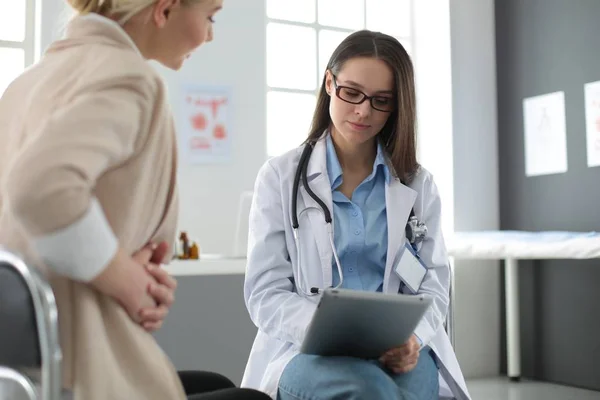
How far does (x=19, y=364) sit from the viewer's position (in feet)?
2.89

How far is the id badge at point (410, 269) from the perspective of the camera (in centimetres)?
167

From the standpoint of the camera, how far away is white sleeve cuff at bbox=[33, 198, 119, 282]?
81cm

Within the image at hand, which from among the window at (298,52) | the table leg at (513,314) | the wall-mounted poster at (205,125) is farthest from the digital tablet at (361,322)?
the window at (298,52)

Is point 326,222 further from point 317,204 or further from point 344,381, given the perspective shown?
point 344,381

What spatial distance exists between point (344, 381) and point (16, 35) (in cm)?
321

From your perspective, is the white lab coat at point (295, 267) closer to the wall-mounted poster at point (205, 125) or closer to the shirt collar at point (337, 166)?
the shirt collar at point (337, 166)

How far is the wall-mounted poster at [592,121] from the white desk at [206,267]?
2.35 metres

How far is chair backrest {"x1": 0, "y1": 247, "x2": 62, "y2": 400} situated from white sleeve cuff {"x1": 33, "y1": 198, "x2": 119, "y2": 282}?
0.03m

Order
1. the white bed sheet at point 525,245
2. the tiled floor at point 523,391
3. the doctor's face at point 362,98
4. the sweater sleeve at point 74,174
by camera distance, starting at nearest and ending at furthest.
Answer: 1. the sweater sleeve at point 74,174
2. the doctor's face at point 362,98
3. the white bed sheet at point 525,245
4. the tiled floor at point 523,391

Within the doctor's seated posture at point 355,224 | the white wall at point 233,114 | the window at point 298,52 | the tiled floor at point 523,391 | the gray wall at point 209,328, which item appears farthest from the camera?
the window at point 298,52

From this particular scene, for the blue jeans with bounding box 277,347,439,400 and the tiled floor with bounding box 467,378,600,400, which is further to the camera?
the tiled floor with bounding box 467,378,600,400

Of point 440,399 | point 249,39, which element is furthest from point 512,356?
point 440,399

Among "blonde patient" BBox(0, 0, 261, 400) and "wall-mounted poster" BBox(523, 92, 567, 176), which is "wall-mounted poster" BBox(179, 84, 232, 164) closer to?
"wall-mounted poster" BBox(523, 92, 567, 176)

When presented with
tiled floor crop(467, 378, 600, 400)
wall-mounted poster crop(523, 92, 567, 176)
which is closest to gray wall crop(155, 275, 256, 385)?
tiled floor crop(467, 378, 600, 400)
